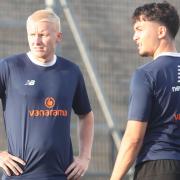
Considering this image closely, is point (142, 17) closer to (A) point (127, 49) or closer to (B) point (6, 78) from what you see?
(B) point (6, 78)

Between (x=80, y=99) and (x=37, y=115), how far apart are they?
38 cm

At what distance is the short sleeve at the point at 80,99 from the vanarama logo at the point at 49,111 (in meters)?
0.22

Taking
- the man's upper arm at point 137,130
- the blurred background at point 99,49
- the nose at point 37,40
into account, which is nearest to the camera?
the man's upper arm at point 137,130

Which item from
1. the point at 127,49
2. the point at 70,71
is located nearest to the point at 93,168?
the point at 127,49

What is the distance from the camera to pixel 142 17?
4.58m

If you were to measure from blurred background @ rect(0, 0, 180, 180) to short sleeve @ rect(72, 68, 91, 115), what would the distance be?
3.04 metres

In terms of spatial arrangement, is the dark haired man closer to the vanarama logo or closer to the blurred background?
the vanarama logo

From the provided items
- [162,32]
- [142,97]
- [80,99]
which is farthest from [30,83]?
[162,32]

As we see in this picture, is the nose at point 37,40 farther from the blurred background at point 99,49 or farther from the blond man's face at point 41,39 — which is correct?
the blurred background at point 99,49

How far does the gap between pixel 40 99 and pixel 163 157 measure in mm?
760

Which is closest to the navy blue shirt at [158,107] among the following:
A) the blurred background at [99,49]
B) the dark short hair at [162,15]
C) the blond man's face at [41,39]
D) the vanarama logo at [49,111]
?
the dark short hair at [162,15]

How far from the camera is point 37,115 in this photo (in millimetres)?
4547

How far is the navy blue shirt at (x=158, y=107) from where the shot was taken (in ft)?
14.3

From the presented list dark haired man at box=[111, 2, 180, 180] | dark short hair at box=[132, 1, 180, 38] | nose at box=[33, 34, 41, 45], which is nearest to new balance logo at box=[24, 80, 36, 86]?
nose at box=[33, 34, 41, 45]
